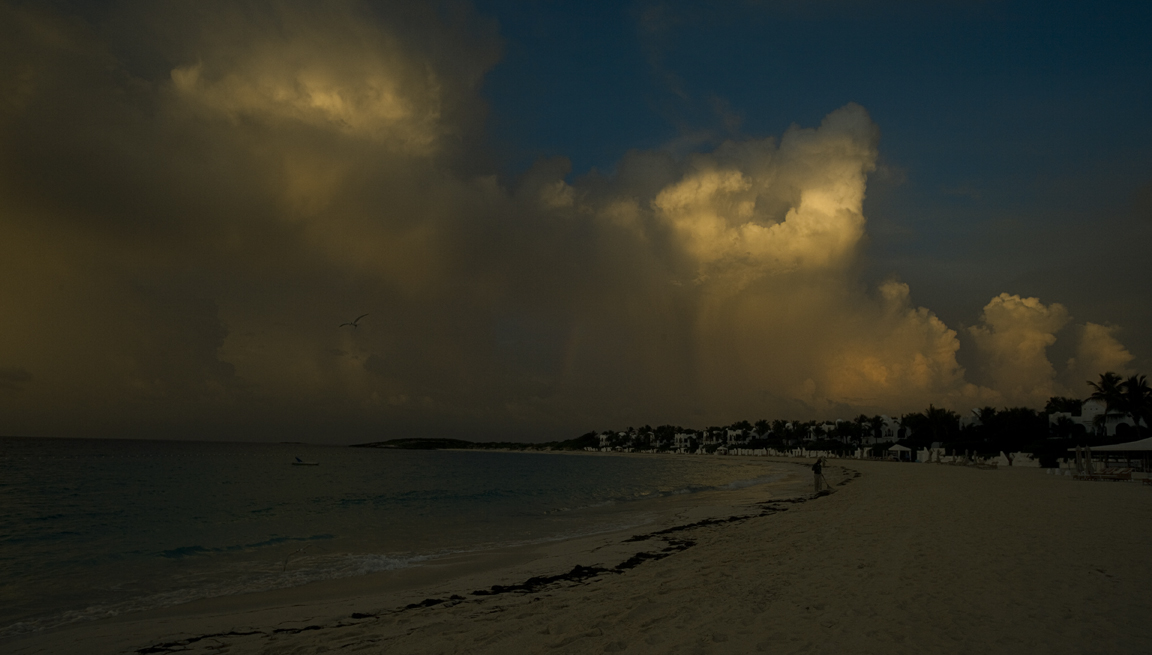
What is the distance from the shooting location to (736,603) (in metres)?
8.70

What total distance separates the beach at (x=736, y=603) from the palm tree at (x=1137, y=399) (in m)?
54.2

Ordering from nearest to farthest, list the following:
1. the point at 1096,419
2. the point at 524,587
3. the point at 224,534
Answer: the point at 524,587, the point at 224,534, the point at 1096,419

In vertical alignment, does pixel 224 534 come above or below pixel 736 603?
below

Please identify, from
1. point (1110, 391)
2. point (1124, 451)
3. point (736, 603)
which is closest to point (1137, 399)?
point (1110, 391)

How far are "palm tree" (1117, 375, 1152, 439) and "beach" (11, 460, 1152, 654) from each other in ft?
178

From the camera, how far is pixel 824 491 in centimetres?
3456

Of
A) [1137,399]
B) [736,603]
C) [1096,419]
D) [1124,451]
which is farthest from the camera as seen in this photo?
[1096,419]

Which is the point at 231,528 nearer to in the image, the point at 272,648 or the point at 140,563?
the point at 140,563

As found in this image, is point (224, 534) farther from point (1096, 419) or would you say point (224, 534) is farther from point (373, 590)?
point (1096, 419)

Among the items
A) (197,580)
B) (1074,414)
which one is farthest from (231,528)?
(1074,414)

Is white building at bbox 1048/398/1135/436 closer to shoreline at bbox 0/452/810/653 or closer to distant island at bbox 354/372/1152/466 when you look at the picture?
distant island at bbox 354/372/1152/466

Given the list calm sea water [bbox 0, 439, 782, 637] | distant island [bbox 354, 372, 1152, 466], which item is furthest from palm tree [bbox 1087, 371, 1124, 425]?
calm sea water [bbox 0, 439, 782, 637]

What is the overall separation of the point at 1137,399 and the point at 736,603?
68.1m

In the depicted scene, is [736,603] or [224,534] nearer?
[736,603]
